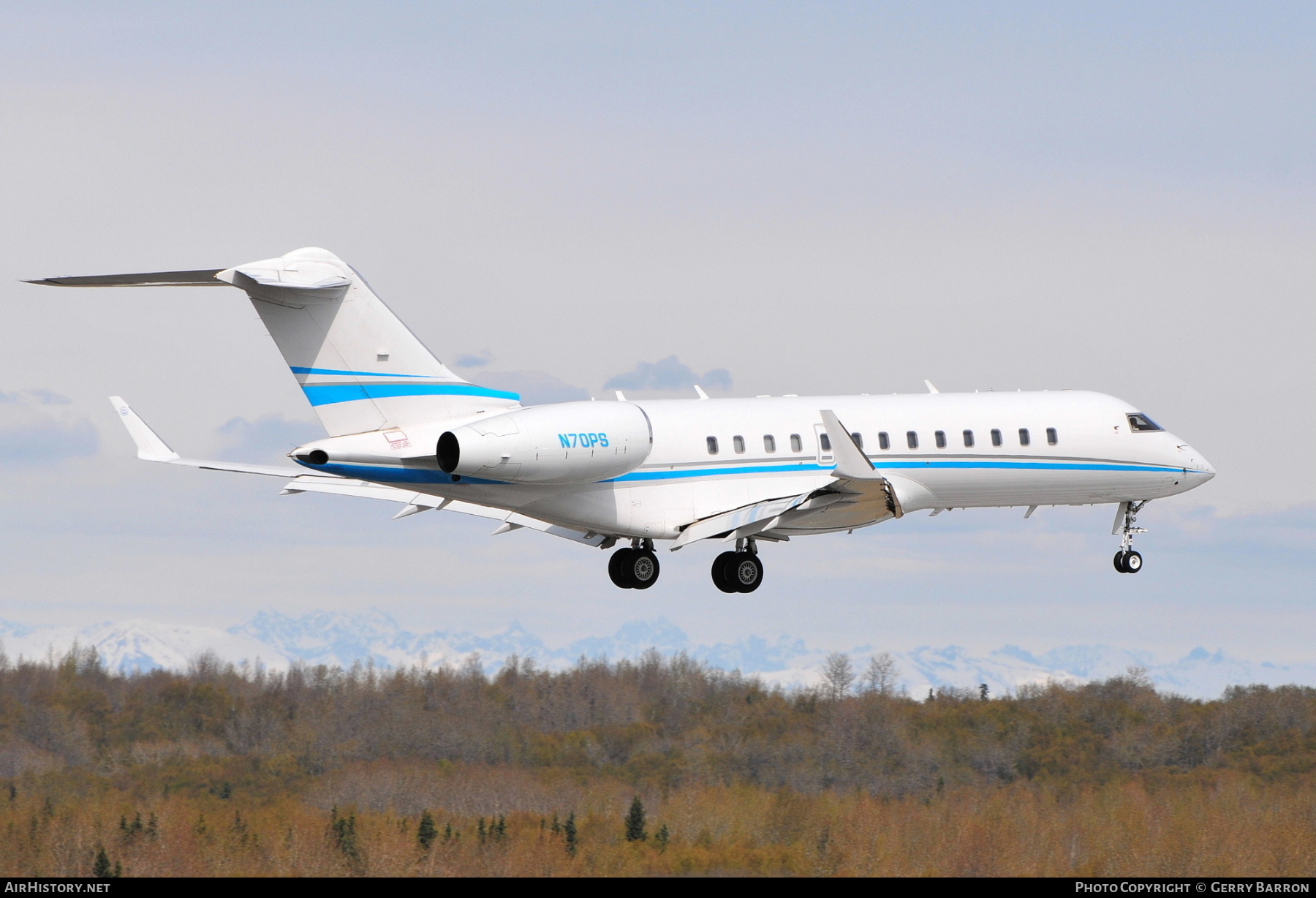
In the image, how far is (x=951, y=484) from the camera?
31.0 metres

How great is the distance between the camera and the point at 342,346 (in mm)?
26703

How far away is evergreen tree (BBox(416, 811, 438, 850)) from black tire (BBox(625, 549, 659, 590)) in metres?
22.4

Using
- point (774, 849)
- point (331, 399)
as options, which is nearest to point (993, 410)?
point (331, 399)

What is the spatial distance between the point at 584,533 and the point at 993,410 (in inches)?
335

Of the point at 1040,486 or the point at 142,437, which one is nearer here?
the point at 142,437

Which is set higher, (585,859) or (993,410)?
(993,410)

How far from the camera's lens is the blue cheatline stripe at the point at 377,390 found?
26.6 meters

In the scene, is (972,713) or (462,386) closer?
(462,386)

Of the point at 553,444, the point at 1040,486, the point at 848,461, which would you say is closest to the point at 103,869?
the point at 553,444

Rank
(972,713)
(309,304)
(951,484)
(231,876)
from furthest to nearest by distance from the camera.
Answer: (972,713) → (231,876) → (951,484) → (309,304)

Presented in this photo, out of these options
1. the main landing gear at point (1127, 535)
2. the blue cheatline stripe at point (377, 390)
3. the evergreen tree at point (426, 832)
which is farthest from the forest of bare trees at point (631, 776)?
the blue cheatline stripe at point (377, 390)

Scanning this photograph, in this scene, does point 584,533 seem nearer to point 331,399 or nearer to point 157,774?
point 331,399

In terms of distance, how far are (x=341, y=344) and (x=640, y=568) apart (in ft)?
25.7

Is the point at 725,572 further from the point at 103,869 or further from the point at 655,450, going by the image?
the point at 103,869
